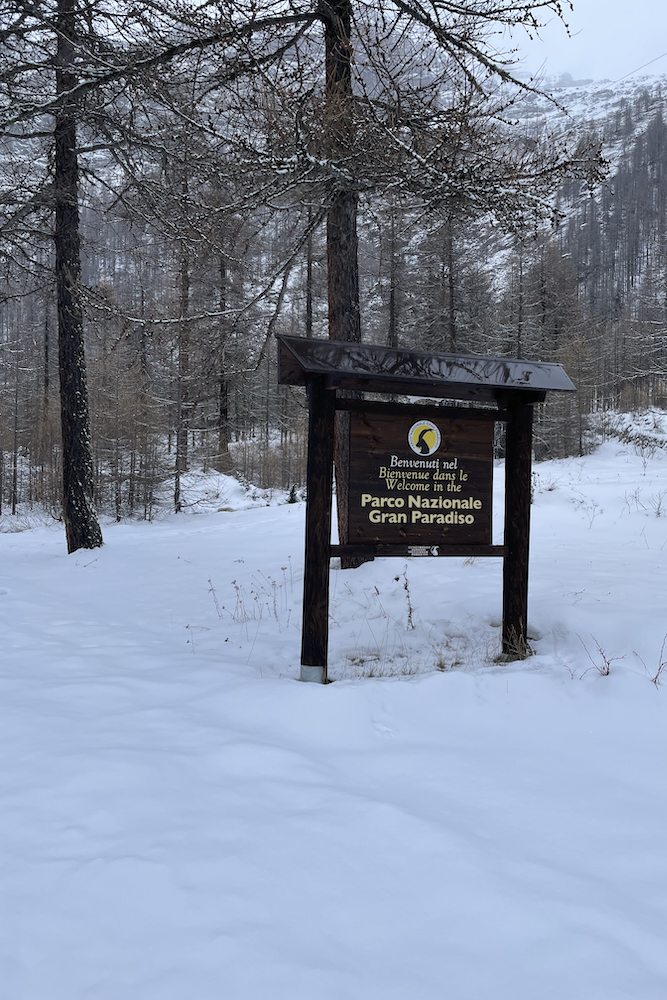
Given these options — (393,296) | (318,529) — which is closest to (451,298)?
(393,296)

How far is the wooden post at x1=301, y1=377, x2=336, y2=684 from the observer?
4.22m

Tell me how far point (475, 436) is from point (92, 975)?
3923 mm

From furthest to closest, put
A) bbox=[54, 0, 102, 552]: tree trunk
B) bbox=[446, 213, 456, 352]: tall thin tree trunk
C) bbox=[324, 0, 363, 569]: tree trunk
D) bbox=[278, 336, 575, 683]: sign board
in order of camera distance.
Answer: bbox=[446, 213, 456, 352]: tall thin tree trunk
bbox=[54, 0, 102, 552]: tree trunk
bbox=[324, 0, 363, 569]: tree trunk
bbox=[278, 336, 575, 683]: sign board

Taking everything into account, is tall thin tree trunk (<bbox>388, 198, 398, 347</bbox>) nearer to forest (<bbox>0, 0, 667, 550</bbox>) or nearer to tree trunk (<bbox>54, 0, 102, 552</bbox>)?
forest (<bbox>0, 0, 667, 550</bbox>)

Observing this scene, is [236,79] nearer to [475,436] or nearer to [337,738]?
[475,436]

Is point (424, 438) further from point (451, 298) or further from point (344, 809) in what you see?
point (451, 298)

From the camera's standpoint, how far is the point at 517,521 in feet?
15.6

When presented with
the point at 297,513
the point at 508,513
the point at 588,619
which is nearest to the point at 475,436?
the point at 508,513

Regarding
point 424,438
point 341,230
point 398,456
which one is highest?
point 341,230

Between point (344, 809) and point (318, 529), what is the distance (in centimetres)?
215

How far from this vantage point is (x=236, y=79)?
6188 millimetres

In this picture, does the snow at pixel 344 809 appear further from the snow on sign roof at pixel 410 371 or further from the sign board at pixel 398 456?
the snow on sign roof at pixel 410 371

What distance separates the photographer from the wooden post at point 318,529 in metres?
4.22

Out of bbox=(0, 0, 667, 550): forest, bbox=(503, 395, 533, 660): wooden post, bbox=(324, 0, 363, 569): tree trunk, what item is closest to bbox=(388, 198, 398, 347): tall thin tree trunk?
bbox=(0, 0, 667, 550): forest
